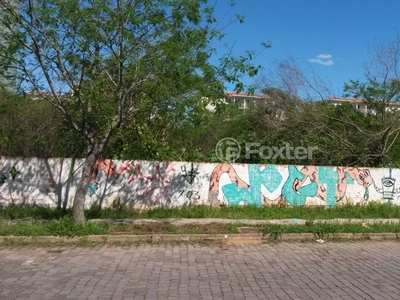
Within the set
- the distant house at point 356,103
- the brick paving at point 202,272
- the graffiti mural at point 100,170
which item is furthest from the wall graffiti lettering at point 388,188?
the graffiti mural at point 100,170

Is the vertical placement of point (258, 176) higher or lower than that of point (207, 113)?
lower

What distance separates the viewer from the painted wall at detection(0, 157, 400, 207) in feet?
38.3

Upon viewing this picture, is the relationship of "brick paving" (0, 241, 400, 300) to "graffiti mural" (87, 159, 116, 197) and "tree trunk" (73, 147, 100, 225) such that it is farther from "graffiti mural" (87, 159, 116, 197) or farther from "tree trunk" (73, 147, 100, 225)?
"graffiti mural" (87, 159, 116, 197)

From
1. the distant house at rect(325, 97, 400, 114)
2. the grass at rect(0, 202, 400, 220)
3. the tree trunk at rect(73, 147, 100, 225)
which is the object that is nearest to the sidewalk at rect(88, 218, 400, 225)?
the grass at rect(0, 202, 400, 220)

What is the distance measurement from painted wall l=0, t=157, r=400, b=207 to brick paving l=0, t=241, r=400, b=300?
3822mm

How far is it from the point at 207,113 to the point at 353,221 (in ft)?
17.3

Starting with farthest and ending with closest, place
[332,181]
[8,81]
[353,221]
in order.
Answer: [332,181]
[353,221]
[8,81]

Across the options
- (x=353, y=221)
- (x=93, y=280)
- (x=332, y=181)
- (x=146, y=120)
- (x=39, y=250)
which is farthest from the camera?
(x=332, y=181)

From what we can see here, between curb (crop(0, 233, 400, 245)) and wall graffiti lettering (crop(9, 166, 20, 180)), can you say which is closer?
curb (crop(0, 233, 400, 245))

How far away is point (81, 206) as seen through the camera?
30.4ft

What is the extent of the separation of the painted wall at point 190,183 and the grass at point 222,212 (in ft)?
0.98

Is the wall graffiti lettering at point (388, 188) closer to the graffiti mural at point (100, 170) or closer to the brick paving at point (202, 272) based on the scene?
the brick paving at point (202, 272)

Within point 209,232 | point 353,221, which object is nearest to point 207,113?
point 209,232

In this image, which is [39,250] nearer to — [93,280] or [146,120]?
[93,280]
